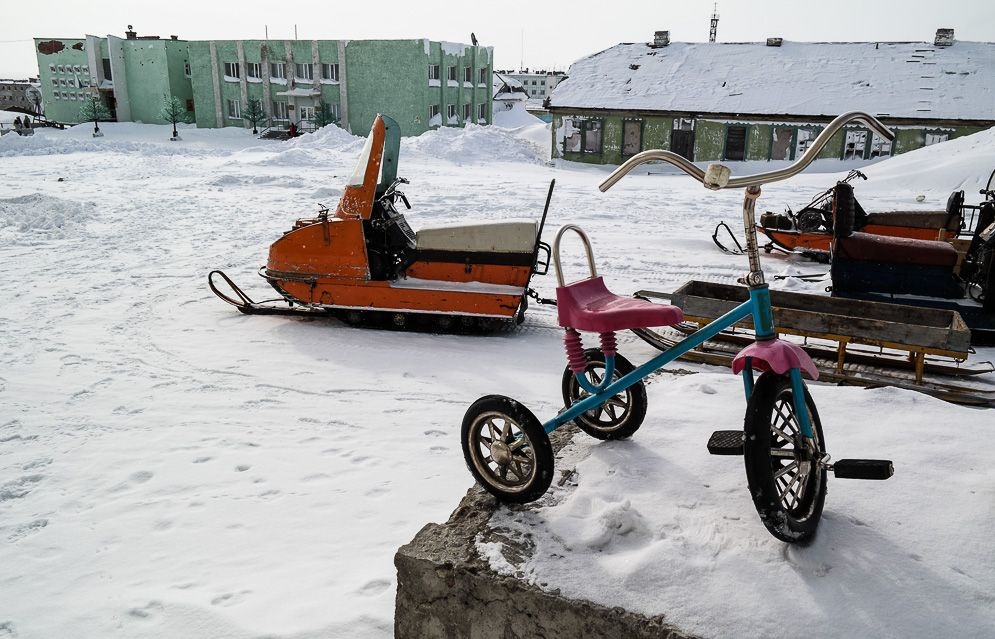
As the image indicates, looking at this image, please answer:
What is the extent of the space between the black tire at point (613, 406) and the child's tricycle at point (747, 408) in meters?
0.01

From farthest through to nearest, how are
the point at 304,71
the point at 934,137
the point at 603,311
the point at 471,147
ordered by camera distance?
the point at 304,71, the point at 471,147, the point at 934,137, the point at 603,311

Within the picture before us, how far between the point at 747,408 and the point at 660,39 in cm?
2991

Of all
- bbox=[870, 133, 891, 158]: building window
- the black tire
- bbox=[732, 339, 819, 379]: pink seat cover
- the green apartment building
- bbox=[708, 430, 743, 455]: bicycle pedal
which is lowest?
the black tire

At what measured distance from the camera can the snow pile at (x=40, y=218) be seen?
35.7 feet

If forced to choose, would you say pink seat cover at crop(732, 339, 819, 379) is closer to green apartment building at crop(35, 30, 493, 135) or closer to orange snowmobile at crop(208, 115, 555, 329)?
orange snowmobile at crop(208, 115, 555, 329)

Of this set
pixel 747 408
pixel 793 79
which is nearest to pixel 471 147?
pixel 793 79

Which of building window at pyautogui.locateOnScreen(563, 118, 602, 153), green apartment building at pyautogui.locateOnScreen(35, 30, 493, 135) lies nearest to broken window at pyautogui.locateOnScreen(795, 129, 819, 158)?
building window at pyautogui.locateOnScreen(563, 118, 602, 153)

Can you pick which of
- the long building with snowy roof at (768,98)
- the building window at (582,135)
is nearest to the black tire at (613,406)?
the long building with snowy roof at (768,98)

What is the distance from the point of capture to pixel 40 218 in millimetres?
11750

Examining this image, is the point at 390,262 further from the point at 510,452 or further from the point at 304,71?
the point at 304,71

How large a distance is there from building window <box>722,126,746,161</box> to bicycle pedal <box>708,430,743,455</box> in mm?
24221

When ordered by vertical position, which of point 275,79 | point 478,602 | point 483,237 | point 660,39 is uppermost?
point 660,39

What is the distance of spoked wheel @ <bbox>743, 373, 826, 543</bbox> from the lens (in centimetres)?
208

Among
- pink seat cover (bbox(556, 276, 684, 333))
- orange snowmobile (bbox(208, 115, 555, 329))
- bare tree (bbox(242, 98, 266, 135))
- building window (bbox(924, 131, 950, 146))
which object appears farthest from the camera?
bare tree (bbox(242, 98, 266, 135))
